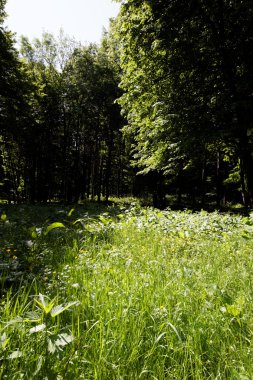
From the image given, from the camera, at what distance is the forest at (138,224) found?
186 centimetres

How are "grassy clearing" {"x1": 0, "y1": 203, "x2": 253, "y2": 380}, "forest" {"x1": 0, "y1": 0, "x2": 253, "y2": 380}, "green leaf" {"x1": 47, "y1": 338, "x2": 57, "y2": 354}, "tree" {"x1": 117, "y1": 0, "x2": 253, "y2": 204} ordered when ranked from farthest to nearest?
"tree" {"x1": 117, "y1": 0, "x2": 253, "y2": 204} → "forest" {"x1": 0, "y1": 0, "x2": 253, "y2": 380} → "grassy clearing" {"x1": 0, "y1": 203, "x2": 253, "y2": 380} → "green leaf" {"x1": 47, "y1": 338, "x2": 57, "y2": 354}

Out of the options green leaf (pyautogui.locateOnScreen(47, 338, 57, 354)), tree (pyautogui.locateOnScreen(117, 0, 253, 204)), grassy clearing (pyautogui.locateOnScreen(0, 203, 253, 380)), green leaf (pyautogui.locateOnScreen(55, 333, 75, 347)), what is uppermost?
tree (pyautogui.locateOnScreen(117, 0, 253, 204))

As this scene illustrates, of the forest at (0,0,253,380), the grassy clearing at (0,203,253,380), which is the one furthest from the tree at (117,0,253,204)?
the grassy clearing at (0,203,253,380)

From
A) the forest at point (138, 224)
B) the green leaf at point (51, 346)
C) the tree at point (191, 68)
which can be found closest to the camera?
the green leaf at point (51, 346)

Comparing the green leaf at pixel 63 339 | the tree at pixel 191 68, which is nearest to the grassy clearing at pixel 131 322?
the green leaf at pixel 63 339

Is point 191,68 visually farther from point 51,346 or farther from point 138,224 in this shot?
point 51,346

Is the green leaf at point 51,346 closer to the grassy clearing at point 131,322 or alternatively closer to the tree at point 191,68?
the grassy clearing at point 131,322

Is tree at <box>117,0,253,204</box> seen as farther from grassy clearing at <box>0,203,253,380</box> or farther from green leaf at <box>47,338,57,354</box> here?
green leaf at <box>47,338,57,354</box>

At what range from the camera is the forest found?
1856mm

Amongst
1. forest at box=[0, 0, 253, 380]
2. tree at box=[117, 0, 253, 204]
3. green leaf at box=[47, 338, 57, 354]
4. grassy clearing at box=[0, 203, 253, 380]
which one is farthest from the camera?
tree at box=[117, 0, 253, 204]

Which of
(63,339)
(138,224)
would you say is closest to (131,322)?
(63,339)

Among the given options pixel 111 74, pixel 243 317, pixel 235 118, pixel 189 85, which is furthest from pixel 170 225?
pixel 111 74

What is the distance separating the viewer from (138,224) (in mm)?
6906

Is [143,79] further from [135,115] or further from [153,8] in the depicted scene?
[153,8]
